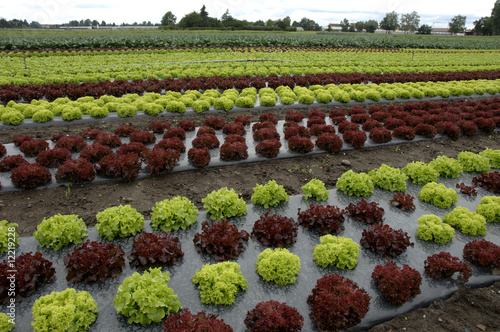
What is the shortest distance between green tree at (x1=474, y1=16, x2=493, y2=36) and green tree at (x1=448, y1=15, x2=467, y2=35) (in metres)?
10.1

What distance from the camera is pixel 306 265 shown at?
5.96 metres

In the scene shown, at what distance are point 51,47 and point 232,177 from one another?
45003 millimetres

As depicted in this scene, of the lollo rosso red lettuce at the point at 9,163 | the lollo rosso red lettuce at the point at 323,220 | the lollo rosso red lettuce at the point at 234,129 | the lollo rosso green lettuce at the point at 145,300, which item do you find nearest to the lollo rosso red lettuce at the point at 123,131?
the lollo rosso red lettuce at the point at 9,163

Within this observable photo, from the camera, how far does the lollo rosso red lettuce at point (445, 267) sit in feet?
18.5

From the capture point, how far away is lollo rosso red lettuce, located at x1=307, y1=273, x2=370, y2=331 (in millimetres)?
4688

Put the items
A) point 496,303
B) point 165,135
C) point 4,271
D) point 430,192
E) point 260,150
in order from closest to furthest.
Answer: point 4,271, point 496,303, point 430,192, point 260,150, point 165,135

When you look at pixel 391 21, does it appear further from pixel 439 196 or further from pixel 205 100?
pixel 439 196

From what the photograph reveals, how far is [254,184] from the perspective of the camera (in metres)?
9.18

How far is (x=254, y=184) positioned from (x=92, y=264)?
16.1 ft

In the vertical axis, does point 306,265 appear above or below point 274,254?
below

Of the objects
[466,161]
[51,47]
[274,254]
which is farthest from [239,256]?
[51,47]

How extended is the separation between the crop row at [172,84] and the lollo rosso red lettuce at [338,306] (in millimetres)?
14288

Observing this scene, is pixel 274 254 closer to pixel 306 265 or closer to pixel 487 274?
pixel 306 265

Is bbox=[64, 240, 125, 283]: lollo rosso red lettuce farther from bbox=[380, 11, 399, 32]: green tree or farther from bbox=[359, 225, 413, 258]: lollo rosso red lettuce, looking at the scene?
bbox=[380, 11, 399, 32]: green tree
